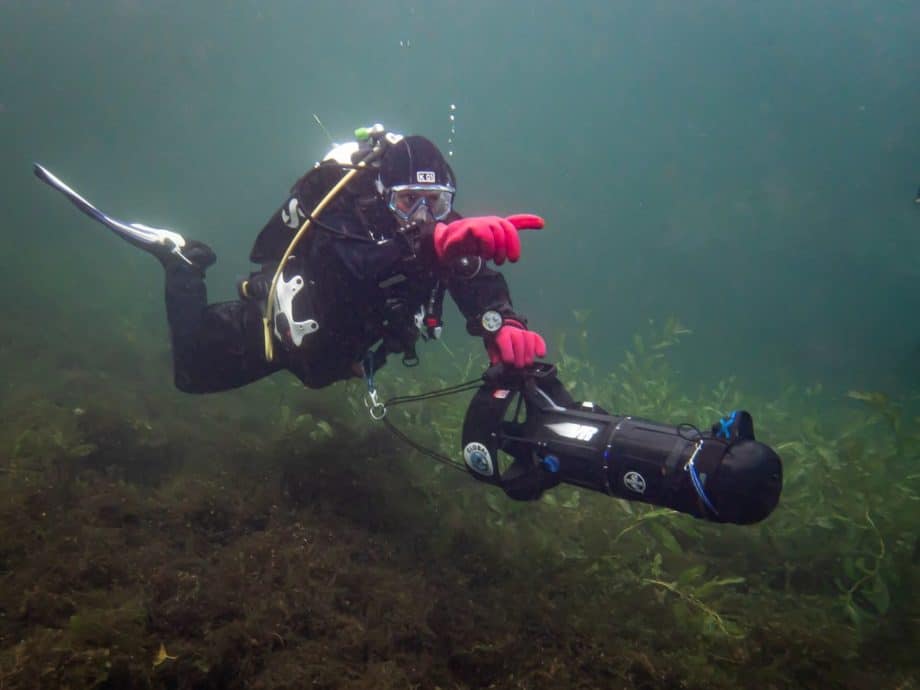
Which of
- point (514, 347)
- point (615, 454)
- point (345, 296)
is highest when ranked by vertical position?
point (345, 296)

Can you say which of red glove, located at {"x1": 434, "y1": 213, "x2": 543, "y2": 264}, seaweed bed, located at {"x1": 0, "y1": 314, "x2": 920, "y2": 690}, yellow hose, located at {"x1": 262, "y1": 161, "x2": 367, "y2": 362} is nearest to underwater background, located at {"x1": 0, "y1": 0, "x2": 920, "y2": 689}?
seaweed bed, located at {"x1": 0, "y1": 314, "x2": 920, "y2": 690}

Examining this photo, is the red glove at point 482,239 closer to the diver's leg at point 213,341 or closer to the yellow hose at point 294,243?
the yellow hose at point 294,243

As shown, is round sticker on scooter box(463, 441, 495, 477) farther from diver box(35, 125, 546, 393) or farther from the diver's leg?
the diver's leg

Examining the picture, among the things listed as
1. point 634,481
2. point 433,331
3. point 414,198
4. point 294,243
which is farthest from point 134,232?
point 634,481

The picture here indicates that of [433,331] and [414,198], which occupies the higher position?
[414,198]

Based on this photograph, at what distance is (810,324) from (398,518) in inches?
1005

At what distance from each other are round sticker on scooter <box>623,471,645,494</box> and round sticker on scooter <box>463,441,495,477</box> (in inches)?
32.0

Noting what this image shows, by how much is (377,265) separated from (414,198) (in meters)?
0.70

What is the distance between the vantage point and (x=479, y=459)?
10.3 feet

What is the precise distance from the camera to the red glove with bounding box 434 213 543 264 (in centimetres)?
285

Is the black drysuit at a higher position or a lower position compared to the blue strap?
higher

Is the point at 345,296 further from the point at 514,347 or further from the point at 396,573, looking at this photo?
the point at 396,573

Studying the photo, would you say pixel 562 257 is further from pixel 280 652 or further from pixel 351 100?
pixel 351 100

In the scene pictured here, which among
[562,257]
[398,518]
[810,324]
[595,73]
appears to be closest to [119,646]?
[398,518]
